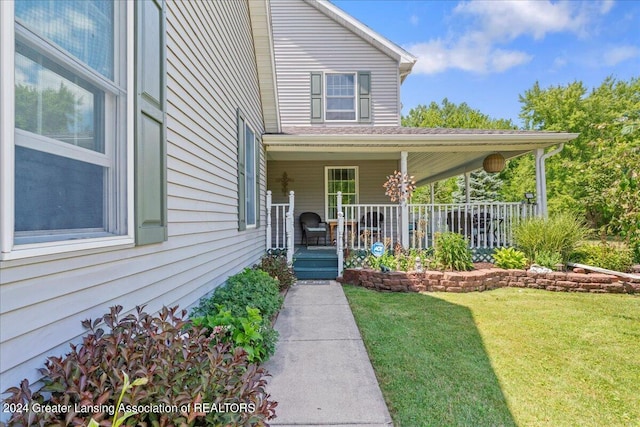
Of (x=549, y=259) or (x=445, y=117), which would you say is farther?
(x=445, y=117)

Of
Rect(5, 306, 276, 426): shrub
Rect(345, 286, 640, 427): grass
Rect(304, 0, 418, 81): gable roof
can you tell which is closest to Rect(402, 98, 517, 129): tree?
Rect(304, 0, 418, 81): gable roof

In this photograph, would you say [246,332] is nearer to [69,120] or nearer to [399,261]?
[69,120]

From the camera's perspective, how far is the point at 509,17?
24.8 metres

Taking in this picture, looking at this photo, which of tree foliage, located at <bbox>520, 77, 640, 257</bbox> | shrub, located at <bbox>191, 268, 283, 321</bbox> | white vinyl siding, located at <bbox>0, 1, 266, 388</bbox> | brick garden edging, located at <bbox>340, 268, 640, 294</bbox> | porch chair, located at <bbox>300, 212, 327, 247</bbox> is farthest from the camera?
tree foliage, located at <bbox>520, 77, 640, 257</bbox>

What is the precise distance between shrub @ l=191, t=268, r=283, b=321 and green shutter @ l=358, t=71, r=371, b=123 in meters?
6.91

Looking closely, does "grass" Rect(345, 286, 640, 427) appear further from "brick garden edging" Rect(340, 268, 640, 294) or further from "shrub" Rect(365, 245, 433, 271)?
"shrub" Rect(365, 245, 433, 271)

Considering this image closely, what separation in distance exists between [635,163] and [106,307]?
5348mm

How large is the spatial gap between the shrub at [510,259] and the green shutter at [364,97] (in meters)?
5.25

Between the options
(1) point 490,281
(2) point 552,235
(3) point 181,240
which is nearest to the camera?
(3) point 181,240

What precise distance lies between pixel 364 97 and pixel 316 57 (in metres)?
1.93

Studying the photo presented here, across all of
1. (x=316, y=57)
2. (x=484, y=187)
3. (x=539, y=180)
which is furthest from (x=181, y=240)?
(x=484, y=187)

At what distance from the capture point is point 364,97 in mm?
10055

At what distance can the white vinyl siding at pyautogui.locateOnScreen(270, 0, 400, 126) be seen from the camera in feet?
33.3

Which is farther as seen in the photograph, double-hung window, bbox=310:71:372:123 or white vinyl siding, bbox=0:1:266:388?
double-hung window, bbox=310:71:372:123
